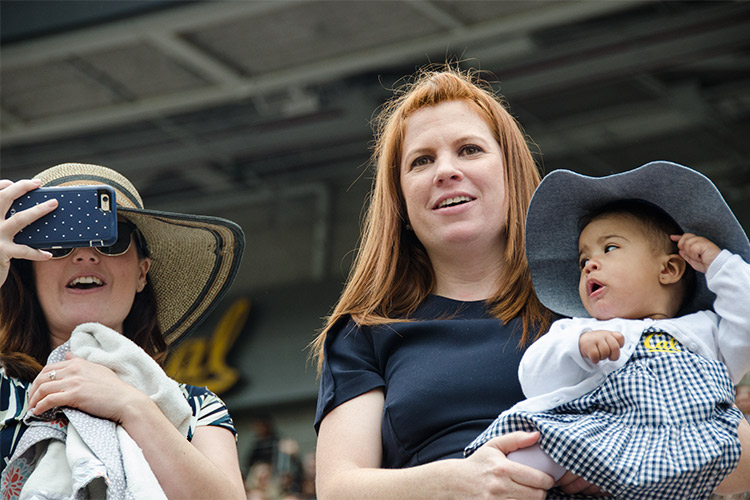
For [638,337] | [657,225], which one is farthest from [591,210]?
[638,337]

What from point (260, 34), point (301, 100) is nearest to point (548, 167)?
point (301, 100)

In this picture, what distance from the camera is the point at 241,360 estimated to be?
11.6m

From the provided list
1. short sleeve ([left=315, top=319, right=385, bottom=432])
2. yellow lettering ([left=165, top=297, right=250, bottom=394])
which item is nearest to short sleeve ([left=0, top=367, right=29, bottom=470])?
short sleeve ([left=315, top=319, right=385, bottom=432])

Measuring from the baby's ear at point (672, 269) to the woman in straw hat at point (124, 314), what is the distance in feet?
3.43

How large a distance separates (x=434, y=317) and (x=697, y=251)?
61 cm

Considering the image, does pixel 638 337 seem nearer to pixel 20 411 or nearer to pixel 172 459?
pixel 172 459

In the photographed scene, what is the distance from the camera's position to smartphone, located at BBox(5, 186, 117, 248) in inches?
91.9

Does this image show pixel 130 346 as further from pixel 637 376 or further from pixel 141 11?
pixel 141 11

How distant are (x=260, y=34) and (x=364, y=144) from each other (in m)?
2.46

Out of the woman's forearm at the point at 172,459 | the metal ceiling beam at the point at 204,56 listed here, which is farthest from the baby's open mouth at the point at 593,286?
the metal ceiling beam at the point at 204,56

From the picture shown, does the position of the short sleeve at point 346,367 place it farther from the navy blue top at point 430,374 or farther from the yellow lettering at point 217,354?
the yellow lettering at point 217,354

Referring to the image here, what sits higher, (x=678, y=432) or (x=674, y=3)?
(x=674, y=3)

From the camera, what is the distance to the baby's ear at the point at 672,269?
2.21m

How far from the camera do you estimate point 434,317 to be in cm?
243
